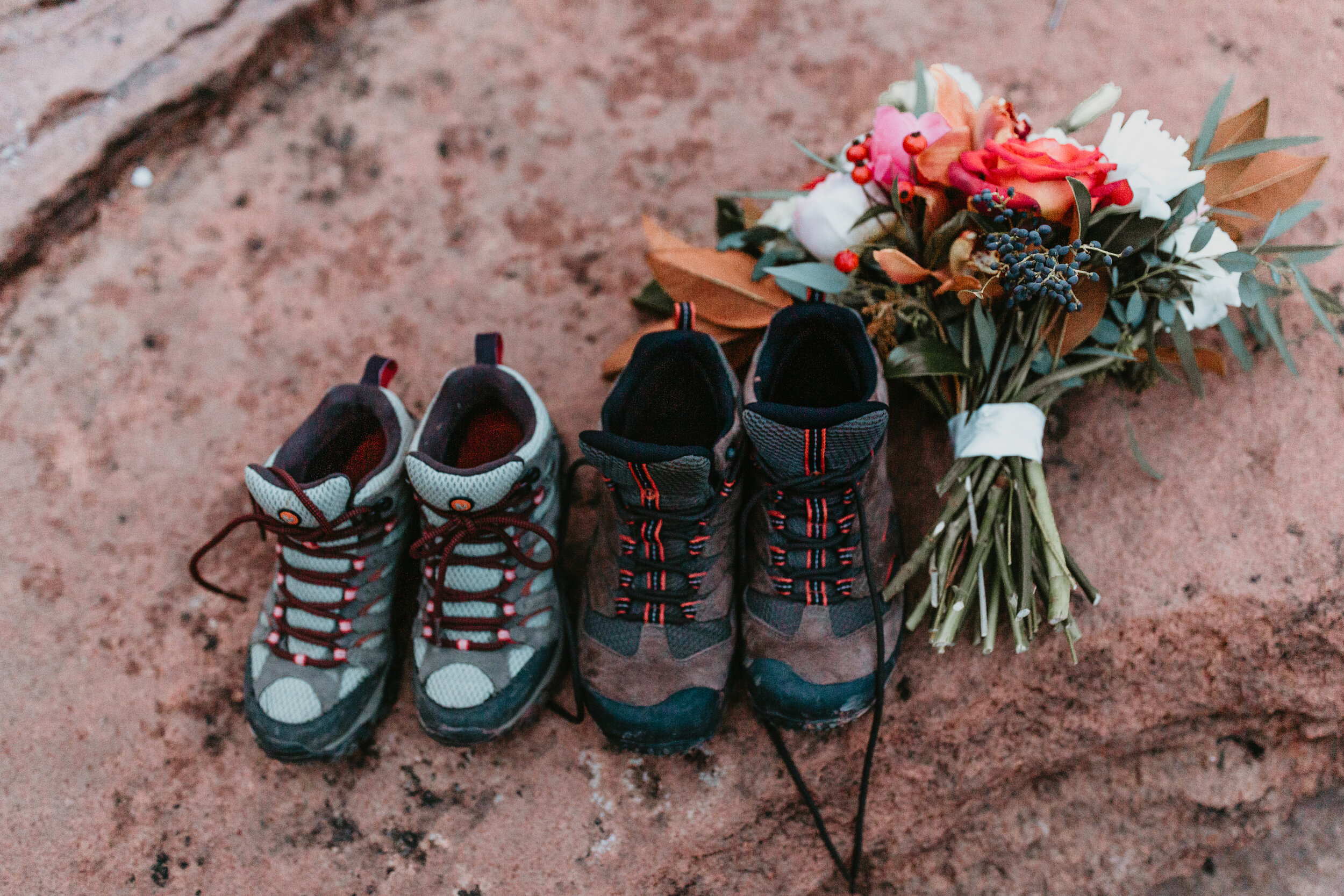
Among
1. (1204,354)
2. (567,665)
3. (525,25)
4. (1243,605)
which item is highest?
(525,25)

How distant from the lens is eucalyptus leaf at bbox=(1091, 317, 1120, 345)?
1.29m

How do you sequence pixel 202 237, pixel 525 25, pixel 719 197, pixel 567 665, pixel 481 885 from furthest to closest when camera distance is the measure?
pixel 525 25 → pixel 202 237 → pixel 719 197 → pixel 567 665 → pixel 481 885

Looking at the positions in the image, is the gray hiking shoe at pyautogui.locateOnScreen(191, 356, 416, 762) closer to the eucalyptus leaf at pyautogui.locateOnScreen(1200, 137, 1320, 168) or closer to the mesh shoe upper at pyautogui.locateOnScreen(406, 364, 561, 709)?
the mesh shoe upper at pyautogui.locateOnScreen(406, 364, 561, 709)

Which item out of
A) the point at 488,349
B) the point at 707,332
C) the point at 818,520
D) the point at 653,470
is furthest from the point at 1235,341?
the point at 488,349

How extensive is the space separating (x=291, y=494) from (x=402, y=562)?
252mm

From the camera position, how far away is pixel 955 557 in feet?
4.34

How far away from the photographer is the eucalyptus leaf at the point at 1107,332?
1.29 metres

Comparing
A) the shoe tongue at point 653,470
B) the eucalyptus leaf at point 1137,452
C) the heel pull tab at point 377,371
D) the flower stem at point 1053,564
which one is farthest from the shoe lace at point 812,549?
the heel pull tab at point 377,371

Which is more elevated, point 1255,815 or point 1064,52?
point 1064,52

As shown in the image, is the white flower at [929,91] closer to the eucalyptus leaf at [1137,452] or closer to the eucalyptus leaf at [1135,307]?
the eucalyptus leaf at [1135,307]

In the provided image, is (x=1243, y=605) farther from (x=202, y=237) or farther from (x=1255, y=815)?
(x=202, y=237)

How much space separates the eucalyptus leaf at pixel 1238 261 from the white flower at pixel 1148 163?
0.37 feet

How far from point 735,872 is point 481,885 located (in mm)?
403

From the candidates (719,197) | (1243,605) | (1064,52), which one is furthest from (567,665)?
(1064,52)
